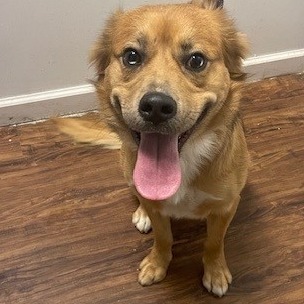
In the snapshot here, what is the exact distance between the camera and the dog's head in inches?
47.6

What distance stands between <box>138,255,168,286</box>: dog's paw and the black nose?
58 centimetres

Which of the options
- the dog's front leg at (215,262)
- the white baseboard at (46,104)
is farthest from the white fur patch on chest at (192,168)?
the white baseboard at (46,104)

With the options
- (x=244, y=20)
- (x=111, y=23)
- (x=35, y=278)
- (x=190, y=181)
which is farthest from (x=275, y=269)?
(x=244, y=20)

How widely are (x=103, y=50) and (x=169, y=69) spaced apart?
9.2 inches

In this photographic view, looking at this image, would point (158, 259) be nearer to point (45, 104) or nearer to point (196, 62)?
point (196, 62)

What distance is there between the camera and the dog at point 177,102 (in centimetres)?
123

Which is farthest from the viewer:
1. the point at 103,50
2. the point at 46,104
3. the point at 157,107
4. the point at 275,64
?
the point at 275,64

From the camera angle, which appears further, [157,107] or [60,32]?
[60,32]

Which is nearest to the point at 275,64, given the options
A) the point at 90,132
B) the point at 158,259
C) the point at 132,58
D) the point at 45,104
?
the point at 90,132

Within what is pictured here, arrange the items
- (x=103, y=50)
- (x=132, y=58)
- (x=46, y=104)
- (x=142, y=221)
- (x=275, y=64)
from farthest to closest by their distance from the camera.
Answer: (x=275, y=64), (x=46, y=104), (x=142, y=221), (x=103, y=50), (x=132, y=58)

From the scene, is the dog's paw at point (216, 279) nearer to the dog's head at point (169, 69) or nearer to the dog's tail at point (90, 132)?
the dog's head at point (169, 69)

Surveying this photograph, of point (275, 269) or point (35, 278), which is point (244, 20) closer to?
point (275, 269)

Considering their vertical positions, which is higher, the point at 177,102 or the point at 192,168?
the point at 177,102

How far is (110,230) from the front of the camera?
70.2 inches
